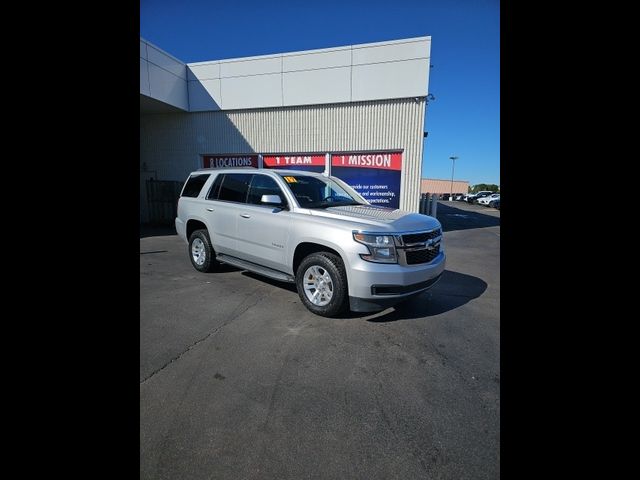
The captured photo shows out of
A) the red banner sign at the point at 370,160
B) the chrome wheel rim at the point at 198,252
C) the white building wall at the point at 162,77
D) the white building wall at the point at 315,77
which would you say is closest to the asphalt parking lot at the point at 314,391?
the chrome wheel rim at the point at 198,252

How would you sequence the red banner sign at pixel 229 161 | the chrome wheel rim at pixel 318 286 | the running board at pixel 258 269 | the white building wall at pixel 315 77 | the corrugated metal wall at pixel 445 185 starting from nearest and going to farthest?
the chrome wheel rim at pixel 318 286 → the running board at pixel 258 269 → the white building wall at pixel 315 77 → the red banner sign at pixel 229 161 → the corrugated metal wall at pixel 445 185

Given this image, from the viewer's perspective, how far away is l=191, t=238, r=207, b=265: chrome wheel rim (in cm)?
593

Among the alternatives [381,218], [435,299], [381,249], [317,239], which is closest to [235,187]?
[317,239]

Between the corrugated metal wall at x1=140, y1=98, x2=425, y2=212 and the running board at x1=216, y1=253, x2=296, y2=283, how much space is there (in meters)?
7.63

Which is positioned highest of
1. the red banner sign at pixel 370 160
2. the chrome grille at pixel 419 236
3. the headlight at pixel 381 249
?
the red banner sign at pixel 370 160

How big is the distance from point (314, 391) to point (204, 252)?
4.10 m

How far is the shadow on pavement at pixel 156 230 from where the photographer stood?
11.4m

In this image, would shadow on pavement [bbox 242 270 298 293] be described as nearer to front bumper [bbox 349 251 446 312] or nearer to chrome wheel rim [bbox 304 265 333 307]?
chrome wheel rim [bbox 304 265 333 307]

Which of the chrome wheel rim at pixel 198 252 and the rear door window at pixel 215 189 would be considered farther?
the chrome wheel rim at pixel 198 252

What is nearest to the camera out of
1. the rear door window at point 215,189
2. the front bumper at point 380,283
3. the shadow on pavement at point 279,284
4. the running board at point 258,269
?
the front bumper at point 380,283

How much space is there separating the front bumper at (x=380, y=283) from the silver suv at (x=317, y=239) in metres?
0.01

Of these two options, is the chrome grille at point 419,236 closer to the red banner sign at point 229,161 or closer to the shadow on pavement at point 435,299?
the shadow on pavement at point 435,299

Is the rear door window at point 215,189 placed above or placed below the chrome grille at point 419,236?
above

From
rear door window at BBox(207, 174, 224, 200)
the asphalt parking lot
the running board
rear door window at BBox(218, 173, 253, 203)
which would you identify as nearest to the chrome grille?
the asphalt parking lot
